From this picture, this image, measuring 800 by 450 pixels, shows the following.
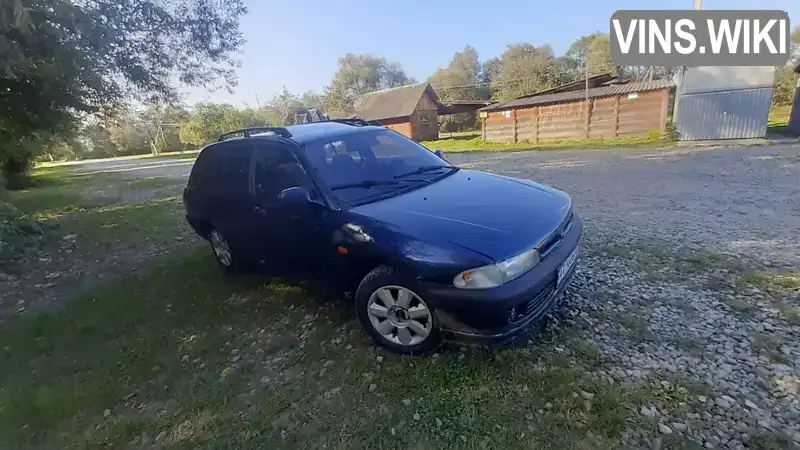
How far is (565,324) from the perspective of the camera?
123 inches

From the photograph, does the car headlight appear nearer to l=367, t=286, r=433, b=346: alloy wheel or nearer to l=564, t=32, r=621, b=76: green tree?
l=367, t=286, r=433, b=346: alloy wheel

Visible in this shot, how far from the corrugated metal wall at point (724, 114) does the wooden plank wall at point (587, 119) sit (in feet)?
3.80

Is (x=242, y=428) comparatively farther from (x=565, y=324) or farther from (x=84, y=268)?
(x=84, y=268)

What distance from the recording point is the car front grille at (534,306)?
2.53m

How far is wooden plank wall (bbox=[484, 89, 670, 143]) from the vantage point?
18.0 meters

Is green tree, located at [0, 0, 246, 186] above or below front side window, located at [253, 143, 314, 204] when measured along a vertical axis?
above

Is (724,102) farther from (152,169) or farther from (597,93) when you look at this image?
(152,169)

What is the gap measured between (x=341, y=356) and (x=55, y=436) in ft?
6.15

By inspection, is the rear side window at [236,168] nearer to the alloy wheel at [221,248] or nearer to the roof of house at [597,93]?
the alloy wheel at [221,248]

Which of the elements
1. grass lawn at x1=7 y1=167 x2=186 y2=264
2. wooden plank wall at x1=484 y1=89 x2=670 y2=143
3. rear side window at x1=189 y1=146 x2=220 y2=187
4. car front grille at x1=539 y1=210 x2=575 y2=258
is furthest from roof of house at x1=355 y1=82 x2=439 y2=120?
car front grille at x1=539 y1=210 x2=575 y2=258

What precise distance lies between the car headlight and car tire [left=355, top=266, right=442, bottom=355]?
323 millimetres

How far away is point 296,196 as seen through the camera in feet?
10.6

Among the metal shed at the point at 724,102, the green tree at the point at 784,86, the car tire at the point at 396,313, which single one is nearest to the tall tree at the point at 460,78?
the green tree at the point at 784,86

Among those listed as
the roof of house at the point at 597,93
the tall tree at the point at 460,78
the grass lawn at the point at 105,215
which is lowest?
the grass lawn at the point at 105,215
